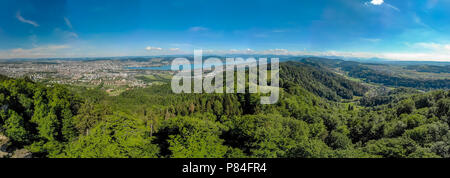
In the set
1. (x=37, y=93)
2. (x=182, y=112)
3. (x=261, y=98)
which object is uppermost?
(x=37, y=93)
